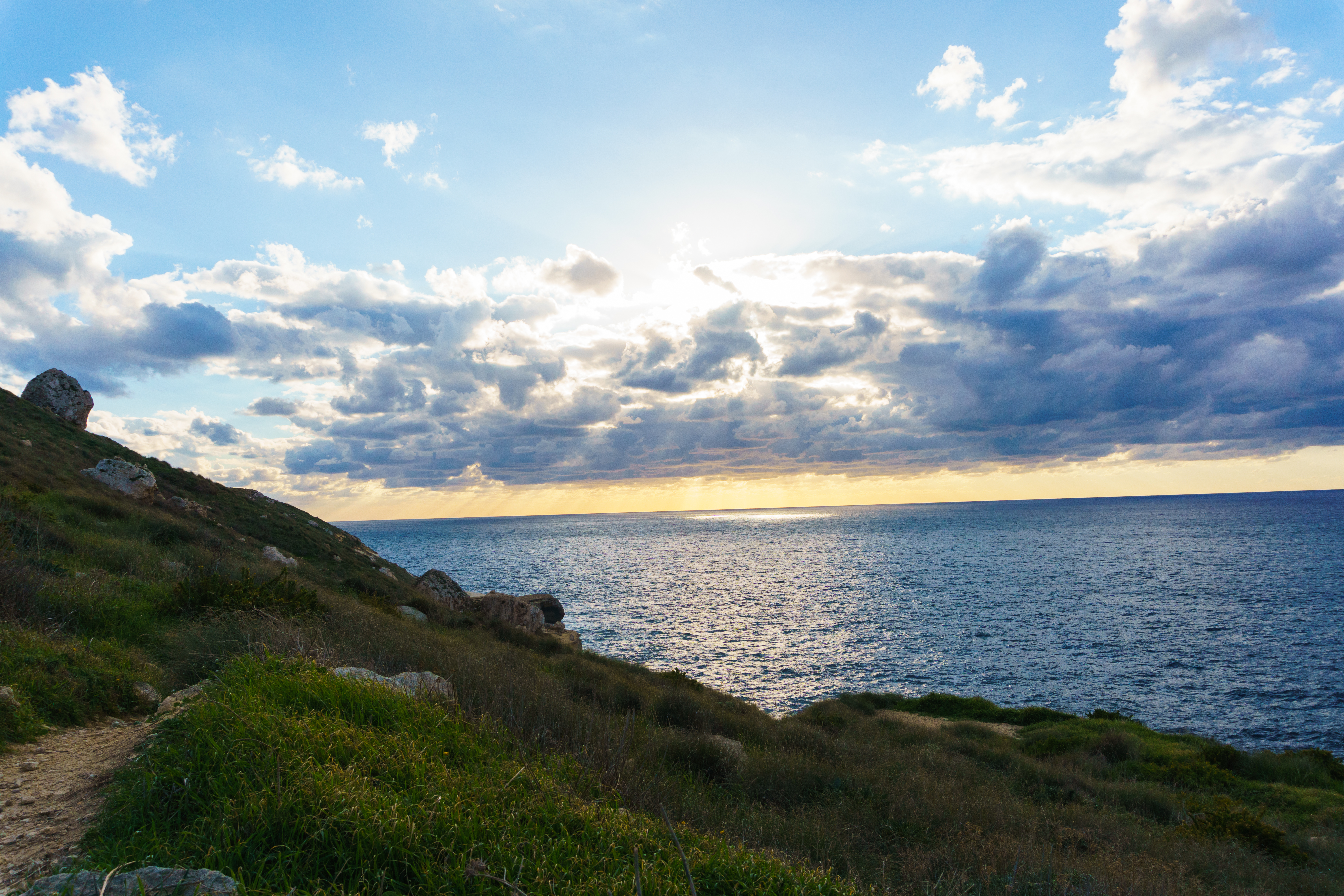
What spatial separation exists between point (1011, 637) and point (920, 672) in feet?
37.9

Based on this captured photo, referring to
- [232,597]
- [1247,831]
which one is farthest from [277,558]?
[1247,831]

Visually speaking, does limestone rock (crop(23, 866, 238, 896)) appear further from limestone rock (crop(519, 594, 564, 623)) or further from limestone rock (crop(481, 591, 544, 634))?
limestone rock (crop(519, 594, 564, 623))

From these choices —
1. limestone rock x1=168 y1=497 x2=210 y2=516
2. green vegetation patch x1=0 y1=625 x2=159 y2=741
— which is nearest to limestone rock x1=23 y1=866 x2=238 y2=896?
green vegetation patch x1=0 y1=625 x2=159 y2=741

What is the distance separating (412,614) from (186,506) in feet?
51.7

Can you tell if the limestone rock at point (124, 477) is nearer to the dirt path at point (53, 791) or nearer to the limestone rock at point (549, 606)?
the limestone rock at point (549, 606)

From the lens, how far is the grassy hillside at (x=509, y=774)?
147 inches

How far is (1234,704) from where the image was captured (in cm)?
2886

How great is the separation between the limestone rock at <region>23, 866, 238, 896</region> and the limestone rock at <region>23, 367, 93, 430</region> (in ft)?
163

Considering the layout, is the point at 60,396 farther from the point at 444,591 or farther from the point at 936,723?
the point at 936,723

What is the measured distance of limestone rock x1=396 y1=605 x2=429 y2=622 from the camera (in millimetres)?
21094

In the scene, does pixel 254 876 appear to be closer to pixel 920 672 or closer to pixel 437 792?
pixel 437 792

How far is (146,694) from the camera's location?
7.18 metres

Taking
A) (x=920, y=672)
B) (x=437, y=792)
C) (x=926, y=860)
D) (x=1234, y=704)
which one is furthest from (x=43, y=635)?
(x=1234, y=704)

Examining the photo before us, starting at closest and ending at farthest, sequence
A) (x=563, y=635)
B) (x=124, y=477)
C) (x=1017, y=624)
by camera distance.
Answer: (x=124, y=477)
(x=563, y=635)
(x=1017, y=624)
